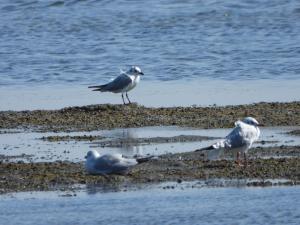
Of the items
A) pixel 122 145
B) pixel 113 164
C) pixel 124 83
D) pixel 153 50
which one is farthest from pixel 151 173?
pixel 153 50

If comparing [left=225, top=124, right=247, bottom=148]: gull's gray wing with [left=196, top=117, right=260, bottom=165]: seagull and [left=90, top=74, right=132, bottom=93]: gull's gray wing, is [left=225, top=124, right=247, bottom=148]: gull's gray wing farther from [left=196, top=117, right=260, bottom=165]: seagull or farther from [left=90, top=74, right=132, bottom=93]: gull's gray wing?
[left=90, top=74, right=132, bottom=93]: gull's gray wing

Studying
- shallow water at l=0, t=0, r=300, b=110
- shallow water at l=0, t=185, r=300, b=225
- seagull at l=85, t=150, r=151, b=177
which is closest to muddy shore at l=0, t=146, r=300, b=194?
seagull at l=85, t=150, r=151, b=177

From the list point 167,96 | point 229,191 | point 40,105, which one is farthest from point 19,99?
point 229,191

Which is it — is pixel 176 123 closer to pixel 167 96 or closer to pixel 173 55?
pixel 167 96

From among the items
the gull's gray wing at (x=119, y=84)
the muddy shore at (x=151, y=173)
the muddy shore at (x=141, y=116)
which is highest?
the gull's gray wing at (x=119, y=84)

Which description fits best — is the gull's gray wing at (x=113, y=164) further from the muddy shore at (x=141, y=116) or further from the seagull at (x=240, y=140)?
the muddy shore at (x=141, y=116)

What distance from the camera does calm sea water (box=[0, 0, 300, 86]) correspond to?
26.2 meters

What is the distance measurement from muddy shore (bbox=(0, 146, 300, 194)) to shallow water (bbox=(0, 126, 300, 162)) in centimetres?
43

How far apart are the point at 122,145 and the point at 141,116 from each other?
2.78 metres

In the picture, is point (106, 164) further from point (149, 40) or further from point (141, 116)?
point (149, 40)

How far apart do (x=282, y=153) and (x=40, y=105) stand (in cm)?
727

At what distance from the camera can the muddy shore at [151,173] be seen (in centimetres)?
1398

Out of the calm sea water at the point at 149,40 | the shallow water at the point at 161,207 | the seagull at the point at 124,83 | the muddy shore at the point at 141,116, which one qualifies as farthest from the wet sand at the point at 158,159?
the calm sea water at the point at 149,40

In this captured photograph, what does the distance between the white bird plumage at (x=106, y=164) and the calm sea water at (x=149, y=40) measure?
10618mm
